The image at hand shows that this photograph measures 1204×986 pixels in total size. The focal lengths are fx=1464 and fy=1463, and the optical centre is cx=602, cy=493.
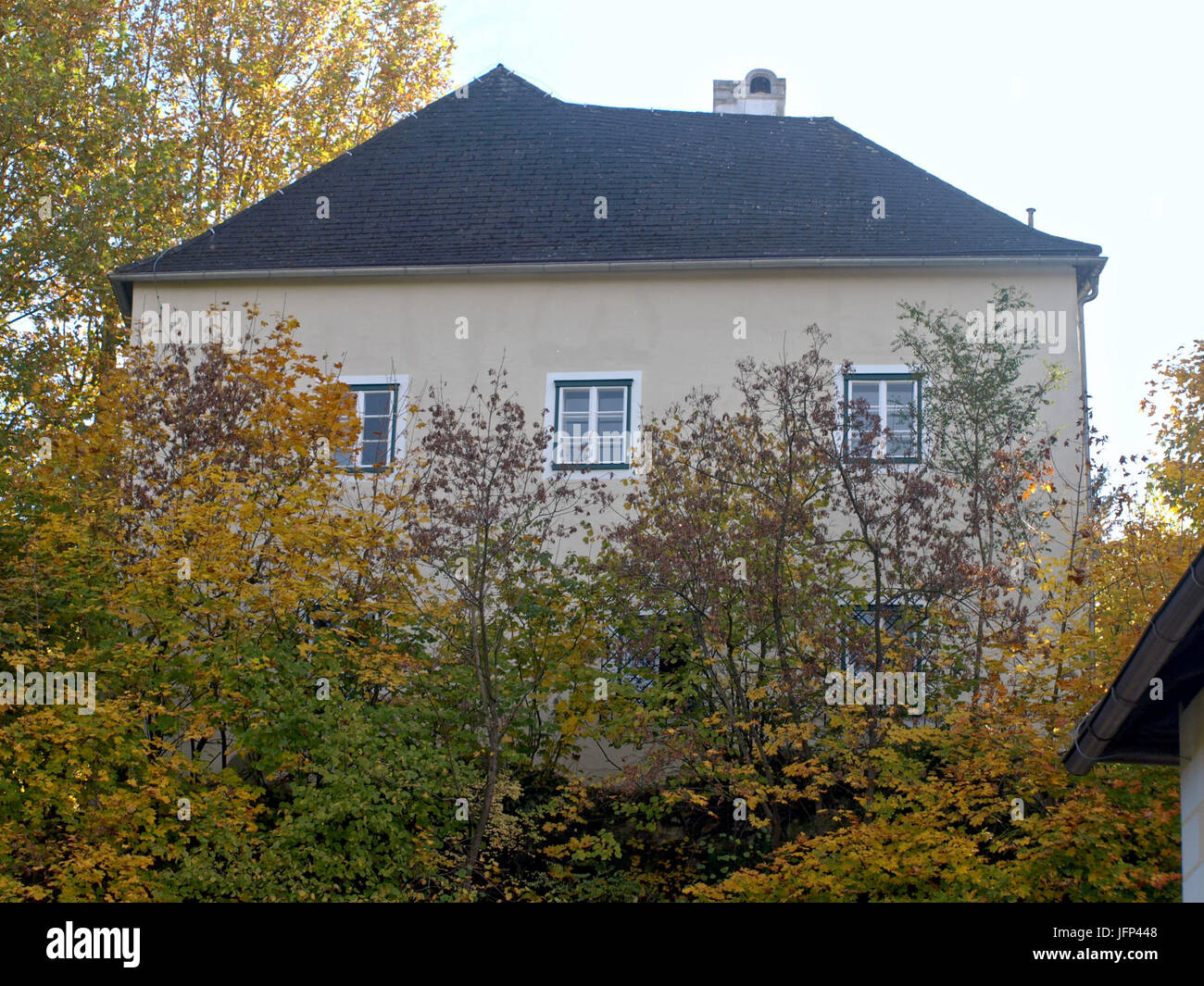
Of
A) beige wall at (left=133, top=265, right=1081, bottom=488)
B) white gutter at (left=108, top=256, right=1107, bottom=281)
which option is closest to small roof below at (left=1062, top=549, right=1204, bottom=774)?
beige wall at (left=133, top=265, right=1081, bottom=488)

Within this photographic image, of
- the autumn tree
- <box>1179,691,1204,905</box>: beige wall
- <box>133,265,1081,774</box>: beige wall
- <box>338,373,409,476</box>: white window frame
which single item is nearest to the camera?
<box>1179,691,1204,905</box>: beige wall

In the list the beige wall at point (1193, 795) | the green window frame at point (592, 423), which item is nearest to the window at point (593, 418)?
the green window frame at point (592, 423)

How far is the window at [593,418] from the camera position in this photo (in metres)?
19.7

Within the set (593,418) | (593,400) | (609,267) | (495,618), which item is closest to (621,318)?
(609,267)

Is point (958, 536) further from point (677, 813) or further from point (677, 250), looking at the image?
point (677, 250)

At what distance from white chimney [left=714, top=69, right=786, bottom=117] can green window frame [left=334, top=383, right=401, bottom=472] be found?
30.1 ft

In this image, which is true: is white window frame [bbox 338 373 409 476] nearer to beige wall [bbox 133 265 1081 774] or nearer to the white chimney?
beige wall [bbox 133 265 1081 774]

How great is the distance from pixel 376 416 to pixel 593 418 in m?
2.99

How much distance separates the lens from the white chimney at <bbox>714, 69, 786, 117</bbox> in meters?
25.9

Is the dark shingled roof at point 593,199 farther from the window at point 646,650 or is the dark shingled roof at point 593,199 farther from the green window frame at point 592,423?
the window at point 646,650

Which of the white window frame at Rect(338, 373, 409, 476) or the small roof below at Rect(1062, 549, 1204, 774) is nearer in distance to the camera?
the small roof below at Rect(1062, 549, 1204, 774)

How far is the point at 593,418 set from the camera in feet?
66.2

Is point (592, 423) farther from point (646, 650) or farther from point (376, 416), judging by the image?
point (646, 650)

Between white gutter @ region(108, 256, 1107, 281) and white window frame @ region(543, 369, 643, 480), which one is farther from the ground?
white gutter @ region(108, 256, 1107, 281)
